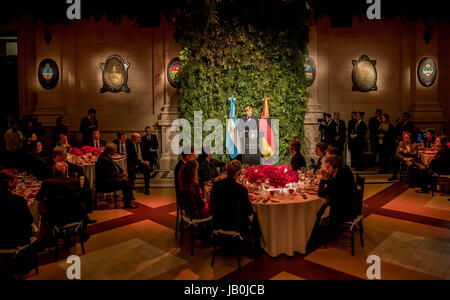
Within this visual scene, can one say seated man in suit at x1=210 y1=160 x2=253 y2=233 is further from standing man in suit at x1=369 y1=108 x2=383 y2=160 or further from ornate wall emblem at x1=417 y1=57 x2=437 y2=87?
ornate wall emblem at x1=417 y1=57 x2=437 y2=87

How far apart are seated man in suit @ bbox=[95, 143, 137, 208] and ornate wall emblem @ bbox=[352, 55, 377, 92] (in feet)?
25.7

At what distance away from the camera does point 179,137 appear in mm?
10062

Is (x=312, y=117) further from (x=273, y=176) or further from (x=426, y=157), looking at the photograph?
(x=273, y=176)

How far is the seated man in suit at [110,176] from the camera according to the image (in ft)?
19.8

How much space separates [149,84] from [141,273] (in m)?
7.64

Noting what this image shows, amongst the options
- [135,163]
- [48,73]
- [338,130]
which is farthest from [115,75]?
[338,130]

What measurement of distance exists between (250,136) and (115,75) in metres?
4.71

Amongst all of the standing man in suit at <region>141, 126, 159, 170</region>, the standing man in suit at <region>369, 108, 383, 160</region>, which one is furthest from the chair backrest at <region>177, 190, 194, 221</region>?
the standing man in suit at <region>369, 108, 383, 160</region>

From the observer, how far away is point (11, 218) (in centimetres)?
344

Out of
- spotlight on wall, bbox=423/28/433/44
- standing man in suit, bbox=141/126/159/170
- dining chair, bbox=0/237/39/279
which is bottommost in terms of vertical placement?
dining chair, bbox=0/237/39/279

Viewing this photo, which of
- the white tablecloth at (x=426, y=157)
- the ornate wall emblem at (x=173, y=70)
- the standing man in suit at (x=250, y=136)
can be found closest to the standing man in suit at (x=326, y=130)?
the standing man in suit at (x=250, y=136)

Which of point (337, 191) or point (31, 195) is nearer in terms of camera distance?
point (337, 191)

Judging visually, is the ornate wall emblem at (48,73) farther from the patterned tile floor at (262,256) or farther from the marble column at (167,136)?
the patterned tile floor at (262,256)

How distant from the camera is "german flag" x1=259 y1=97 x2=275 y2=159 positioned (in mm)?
8883
